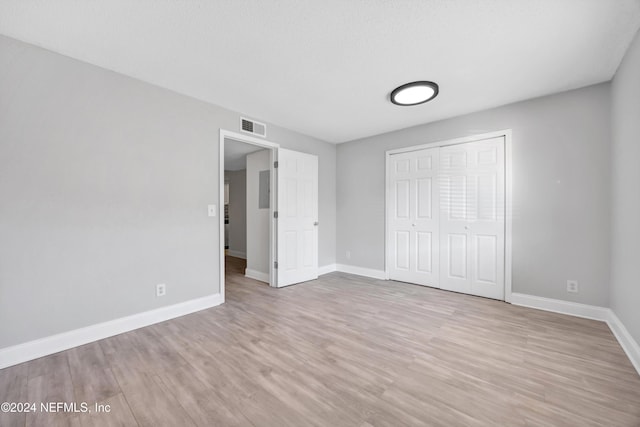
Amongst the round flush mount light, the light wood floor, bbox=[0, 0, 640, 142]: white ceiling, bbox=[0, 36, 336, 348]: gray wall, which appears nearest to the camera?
the light wood floor

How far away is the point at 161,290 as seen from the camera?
9.01 ft

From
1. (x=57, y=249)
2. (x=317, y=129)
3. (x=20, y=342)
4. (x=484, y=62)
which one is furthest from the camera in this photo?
(x=317, y=129)

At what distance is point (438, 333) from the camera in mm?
2426

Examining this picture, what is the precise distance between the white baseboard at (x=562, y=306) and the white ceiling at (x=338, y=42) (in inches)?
96.0

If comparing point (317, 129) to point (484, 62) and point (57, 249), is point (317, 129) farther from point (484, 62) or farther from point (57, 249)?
point (57, 249)

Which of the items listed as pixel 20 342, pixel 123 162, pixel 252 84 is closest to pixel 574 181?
pixel 252 84

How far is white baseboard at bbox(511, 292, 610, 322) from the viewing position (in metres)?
2.68

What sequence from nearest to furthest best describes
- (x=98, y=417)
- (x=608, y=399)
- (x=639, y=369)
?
(x=98, y=417) < (x=608, y=399) < (x=639, y=369)

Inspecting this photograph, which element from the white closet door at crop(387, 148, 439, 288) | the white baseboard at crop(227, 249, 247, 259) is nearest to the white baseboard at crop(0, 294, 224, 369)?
the white closet door at crop(387, 148, 439, 288)

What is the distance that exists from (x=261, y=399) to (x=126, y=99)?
2.97 meters

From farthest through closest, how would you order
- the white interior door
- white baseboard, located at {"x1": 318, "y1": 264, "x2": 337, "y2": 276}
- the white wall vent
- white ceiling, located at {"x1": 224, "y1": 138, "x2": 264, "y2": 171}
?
white baseboard, located at {"x1": 318, "y1": 264, "x2": 337, "y2": 276}, white ceiling, located at {"x1": 224, "y1": 138, "x2": 264, "y2": 171}, the white interior door, the white wall vent

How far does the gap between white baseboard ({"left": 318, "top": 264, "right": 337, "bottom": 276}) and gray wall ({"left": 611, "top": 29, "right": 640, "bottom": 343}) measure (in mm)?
3682

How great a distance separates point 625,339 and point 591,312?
711 mm

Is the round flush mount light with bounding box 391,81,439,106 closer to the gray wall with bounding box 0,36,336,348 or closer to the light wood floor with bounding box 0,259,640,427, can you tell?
the gray wall with bounding box 0,36,336,348
